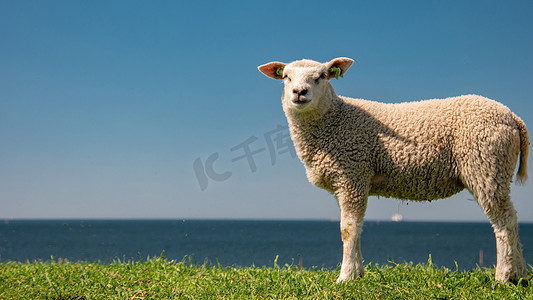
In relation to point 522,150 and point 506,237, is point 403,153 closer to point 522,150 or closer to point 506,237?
point 506,237

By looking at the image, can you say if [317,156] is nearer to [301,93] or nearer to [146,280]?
[301,93]

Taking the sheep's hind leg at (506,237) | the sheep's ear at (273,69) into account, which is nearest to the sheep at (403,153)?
the sheep's hind leg at (506,237)

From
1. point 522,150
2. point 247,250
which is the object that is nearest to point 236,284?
point 522,150

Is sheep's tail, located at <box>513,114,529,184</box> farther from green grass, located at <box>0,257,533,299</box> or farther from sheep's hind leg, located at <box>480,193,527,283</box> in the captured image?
green grass, located at <box>0,257,533,299</box>

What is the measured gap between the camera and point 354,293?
14.6ft

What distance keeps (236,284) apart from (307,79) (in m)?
2.60

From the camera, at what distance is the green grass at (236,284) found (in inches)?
181

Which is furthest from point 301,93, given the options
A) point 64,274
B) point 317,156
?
point 64,274

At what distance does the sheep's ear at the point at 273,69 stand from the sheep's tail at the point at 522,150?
3125 millimetres

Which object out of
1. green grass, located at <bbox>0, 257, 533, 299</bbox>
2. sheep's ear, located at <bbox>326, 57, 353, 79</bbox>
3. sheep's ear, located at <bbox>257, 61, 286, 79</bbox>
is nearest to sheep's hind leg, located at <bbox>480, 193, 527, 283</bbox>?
green grass, located at <bbox>0, 257, 533, 299</bbox>

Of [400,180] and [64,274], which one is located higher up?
[400,180]

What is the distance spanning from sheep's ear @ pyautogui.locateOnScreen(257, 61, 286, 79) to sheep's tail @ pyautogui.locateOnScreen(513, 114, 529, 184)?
3.12 metres

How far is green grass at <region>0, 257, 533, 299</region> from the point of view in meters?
4.59

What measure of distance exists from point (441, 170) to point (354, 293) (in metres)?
1.94
